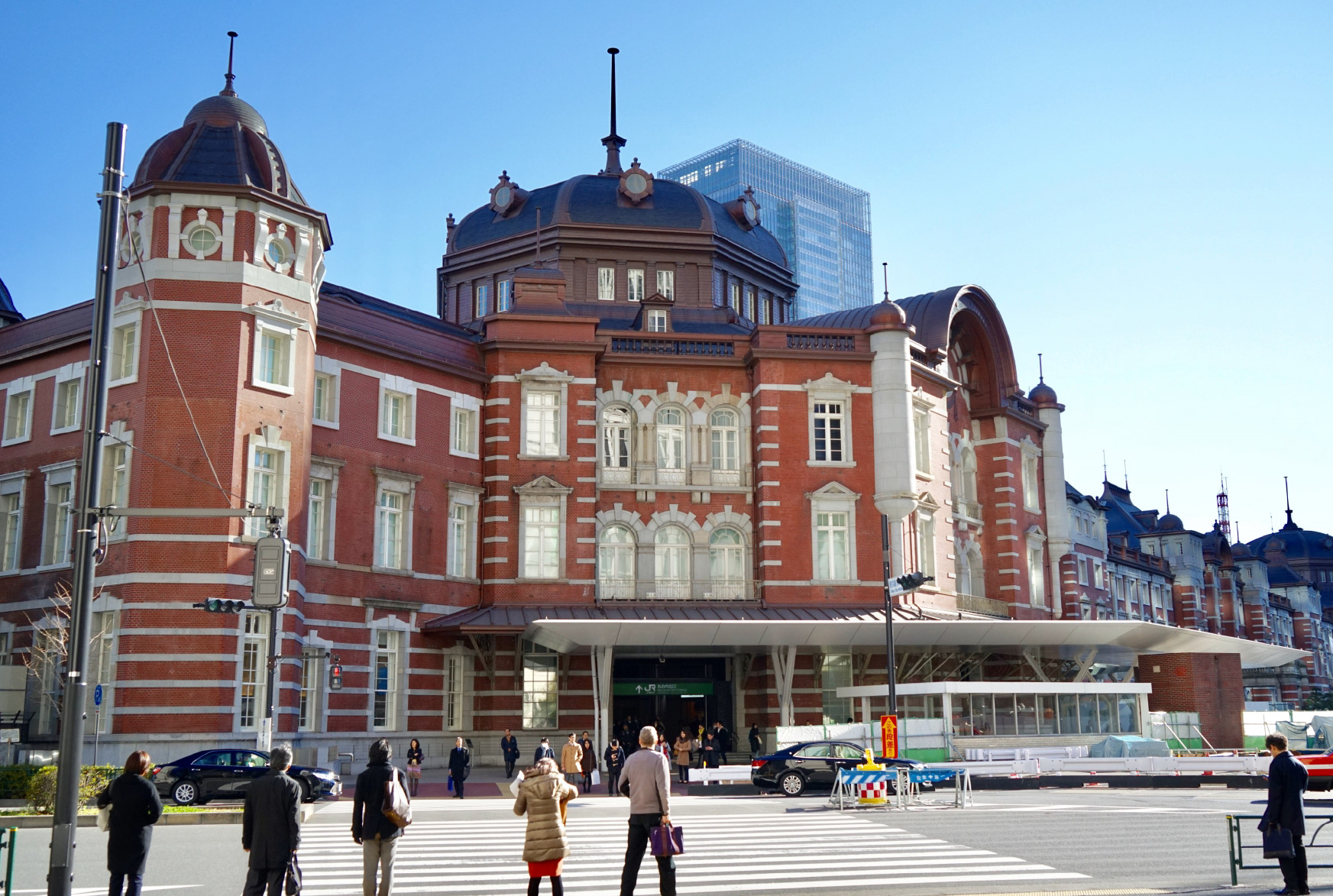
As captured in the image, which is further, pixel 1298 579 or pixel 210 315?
pixel 1298 579

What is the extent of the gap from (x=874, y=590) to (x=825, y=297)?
15489 centimetres

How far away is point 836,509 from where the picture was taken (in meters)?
42.6

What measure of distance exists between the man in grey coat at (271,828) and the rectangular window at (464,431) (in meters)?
30.0

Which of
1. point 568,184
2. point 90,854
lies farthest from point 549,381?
point 90,854

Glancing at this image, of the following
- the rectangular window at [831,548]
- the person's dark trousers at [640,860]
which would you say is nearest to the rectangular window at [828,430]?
the rectangular window at [831,548]

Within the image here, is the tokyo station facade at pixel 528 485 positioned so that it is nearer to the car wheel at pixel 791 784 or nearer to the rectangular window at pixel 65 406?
the rectangular window at pixel 65 406

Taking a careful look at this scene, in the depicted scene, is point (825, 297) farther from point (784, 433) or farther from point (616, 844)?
point (616, 844)

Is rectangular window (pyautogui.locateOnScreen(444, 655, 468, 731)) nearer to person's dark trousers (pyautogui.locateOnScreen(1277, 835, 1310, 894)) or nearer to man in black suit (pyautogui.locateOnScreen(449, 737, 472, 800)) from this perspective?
man in black suit (pyautogui.locateOnScreen(449, 737, 472, 800))

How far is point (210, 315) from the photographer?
33375 millimetres

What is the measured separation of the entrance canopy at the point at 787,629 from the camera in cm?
3700

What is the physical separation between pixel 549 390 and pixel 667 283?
373 inches

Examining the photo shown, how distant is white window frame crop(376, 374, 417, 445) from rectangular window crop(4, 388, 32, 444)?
10019 millimetres

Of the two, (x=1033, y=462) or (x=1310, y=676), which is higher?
(x=1033, y=462)

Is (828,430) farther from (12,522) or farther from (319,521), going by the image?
(12,522)
